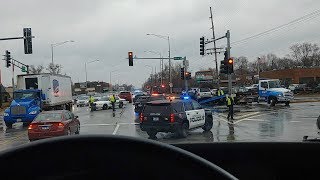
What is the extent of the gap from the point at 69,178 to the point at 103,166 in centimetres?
17

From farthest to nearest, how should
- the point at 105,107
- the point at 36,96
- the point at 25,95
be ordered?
the point at 105,107, the point at 36,96, the point at 25,95

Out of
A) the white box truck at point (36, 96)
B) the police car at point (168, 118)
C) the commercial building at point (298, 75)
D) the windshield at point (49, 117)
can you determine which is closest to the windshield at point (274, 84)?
the white box truck at point (36, 96)

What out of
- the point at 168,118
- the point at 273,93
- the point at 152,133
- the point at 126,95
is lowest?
the point at 152,133

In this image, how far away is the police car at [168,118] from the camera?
787 inches

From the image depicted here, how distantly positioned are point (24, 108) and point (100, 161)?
98.6ft

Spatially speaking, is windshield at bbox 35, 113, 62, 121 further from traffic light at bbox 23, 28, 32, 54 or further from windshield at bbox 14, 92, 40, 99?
traffic light at bbox 23, 28, 32, 54

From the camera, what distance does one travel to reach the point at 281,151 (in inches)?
163

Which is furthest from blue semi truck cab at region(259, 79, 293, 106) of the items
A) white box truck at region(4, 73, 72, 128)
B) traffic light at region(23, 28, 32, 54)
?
traffic light at region(23, 28, 32, 54)

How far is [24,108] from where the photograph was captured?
102ft

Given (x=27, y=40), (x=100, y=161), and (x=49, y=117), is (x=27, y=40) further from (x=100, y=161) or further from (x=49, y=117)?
(x=100, y=161)

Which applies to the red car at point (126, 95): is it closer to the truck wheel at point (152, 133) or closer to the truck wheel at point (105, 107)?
the truck wheel at point (105, 107)

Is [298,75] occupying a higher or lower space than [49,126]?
higher

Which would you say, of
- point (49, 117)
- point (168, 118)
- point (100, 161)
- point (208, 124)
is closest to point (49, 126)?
point (49, 117)

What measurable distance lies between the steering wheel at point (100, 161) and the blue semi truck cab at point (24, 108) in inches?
1172
